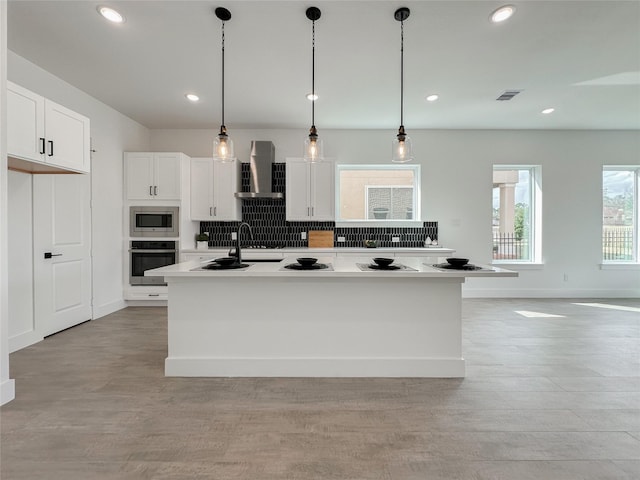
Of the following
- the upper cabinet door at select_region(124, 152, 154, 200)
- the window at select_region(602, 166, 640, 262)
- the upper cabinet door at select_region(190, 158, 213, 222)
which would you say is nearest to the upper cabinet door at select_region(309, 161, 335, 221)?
the upper cabinet door at select_region(190, 158, 213, 222)

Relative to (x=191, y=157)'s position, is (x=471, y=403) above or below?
below

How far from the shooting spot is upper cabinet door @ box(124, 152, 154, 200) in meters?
4.77

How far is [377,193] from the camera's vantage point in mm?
5652

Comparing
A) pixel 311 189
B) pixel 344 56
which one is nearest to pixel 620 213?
pixel 311 189

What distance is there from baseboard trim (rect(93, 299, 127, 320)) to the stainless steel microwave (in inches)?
38.4

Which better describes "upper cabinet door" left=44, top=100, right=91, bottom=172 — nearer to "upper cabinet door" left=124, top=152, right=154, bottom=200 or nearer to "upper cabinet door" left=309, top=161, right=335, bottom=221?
"upper cabinet door" left=124, top=152, right=154, bottom=200

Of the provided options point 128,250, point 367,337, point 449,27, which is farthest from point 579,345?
point 128,250

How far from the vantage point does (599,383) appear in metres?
2.46

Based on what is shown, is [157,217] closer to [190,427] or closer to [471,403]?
[190,427]

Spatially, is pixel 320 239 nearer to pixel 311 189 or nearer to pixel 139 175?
pixel 311 189

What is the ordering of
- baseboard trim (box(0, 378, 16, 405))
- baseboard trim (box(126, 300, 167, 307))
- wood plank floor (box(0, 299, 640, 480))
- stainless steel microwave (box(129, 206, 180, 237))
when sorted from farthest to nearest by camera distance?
1. baseboard trim (box(126, 300, 167, 307))
2. stainless steel microwave (box(129, 206, 180, 237))
3. baseboard trim (box(0, 378, 16, 405))
4. wood plank floor (box(0, 299, 640, 480))

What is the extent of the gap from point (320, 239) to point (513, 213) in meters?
3.42

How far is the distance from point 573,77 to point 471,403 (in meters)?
3.62

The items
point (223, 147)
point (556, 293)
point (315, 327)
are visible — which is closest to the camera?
point (315, 327)
